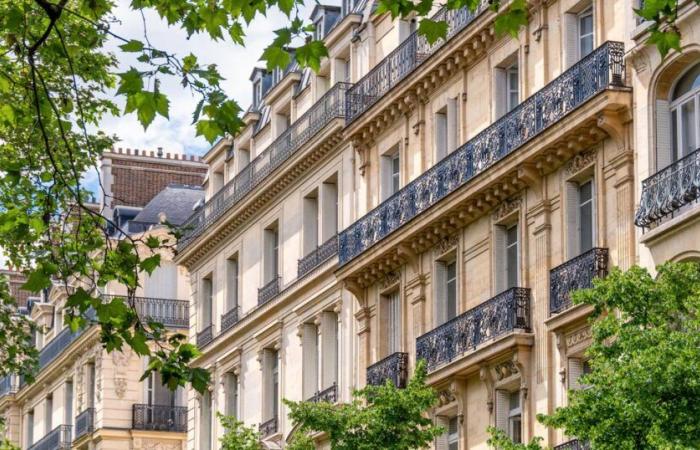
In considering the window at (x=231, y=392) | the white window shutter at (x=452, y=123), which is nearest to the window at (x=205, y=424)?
the window at (x=231, y=392)

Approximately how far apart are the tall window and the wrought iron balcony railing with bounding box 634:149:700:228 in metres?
0.50

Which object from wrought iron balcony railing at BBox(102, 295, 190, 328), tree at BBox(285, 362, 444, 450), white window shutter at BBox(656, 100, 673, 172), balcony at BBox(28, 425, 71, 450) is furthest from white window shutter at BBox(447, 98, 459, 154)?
balcony at BBox(28, 425, 71, 450)

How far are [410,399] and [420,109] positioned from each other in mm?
8261

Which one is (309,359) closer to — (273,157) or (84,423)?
(273,157)

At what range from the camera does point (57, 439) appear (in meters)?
67.4

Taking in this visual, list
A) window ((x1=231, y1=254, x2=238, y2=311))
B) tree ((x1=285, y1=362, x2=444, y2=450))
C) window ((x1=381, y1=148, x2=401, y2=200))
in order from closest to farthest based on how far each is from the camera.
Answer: tree ((x1=285, y1=362, x2=444, y2=450)) → window ((x1=381, y1=148, x2=401, y2=200)) → window ((x1=231, y1=254, x2=238, y2=311))

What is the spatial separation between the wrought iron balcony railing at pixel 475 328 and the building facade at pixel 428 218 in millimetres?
39

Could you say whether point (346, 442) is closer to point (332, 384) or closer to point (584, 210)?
point (584, 210)

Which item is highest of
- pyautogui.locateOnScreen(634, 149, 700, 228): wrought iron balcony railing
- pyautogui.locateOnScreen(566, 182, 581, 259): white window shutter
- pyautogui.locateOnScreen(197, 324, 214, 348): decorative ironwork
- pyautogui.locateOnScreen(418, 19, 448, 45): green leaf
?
pyautogui.locateOnScreen(197, 324, 214, 348): decorative ironwork

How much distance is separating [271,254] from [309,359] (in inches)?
158

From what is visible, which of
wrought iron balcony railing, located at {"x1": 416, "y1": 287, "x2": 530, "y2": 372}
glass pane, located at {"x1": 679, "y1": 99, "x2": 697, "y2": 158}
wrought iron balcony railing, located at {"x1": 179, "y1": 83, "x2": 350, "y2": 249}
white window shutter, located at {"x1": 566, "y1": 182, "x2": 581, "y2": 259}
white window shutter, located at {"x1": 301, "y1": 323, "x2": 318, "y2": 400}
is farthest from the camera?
white window shutter, located at {"x1": 301, "y1": 323, "x2": 318, "y2": 400}

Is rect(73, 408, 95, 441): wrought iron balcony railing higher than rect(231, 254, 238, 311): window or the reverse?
the reverse

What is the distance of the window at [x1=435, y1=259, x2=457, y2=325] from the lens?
126 ft

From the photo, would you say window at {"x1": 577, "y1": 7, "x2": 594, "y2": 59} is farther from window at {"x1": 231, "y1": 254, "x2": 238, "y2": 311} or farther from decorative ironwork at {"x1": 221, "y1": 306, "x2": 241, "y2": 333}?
window at {"x1": 231, "y1": 254, "x2": 238, "y2": 311}
